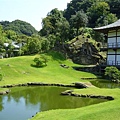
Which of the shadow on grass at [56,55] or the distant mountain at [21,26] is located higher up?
the distant mountain at [21,26]

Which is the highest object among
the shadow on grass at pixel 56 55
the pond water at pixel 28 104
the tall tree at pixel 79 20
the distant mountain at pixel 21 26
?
the distant mountain at pixel 21 26

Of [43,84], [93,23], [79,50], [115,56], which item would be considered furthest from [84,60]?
[93,23]

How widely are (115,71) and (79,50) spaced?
1697 centimetres

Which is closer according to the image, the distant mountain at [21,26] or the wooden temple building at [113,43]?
the wooden temple building at [113,43]

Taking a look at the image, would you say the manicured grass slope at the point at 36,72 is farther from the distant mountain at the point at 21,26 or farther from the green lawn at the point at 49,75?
the distant mountain at the point at 21,26

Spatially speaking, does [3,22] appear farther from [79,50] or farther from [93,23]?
[79,50]

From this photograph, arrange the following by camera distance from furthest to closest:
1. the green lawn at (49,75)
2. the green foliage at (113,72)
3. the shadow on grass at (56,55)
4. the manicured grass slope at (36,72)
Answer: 1. the shadow on grass at (56,55)
2. the green foliage at (113,72)
3. the manicured grass slope at (36,72)
4. the green lawn at (49,75)

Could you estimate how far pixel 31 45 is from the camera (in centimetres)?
5809

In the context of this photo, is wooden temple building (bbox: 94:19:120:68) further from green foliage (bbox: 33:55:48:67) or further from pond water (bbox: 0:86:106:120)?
pond water (bbox: 0:86:106:120)

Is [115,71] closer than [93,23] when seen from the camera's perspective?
Yes

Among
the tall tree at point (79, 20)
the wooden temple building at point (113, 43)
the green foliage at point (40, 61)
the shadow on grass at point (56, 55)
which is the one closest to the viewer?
the green foliage at point (40, 61)

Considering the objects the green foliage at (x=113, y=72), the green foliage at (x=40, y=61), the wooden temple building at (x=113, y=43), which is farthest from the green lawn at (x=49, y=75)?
the wooden temple building at (x=113, y=43)

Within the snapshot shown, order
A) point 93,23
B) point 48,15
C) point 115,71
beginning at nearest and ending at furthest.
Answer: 1. point 115,71
2. point 48,15
3. point 93,23

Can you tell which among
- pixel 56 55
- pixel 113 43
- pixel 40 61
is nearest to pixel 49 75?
pixel 40 61
